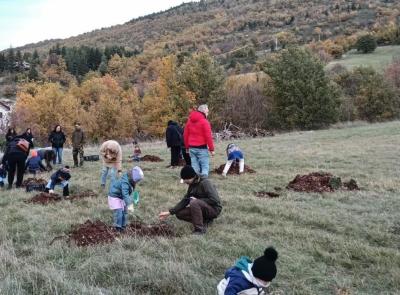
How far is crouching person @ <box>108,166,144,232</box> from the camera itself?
8305 millimetres

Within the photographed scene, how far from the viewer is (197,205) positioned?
826 centimetres

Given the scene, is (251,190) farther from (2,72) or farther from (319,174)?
(2,72)

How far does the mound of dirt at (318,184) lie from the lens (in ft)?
40.6

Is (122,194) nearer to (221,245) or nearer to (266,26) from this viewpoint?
(221,245)

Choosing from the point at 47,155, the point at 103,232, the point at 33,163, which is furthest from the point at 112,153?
the point at 47,155

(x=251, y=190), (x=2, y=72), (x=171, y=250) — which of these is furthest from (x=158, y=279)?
(x=2, y=72)

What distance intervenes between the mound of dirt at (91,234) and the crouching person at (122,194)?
0.27 meters

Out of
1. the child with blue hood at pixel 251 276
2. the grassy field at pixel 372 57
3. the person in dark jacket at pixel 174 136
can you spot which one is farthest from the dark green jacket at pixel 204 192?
the grassy field at pixel 372 57

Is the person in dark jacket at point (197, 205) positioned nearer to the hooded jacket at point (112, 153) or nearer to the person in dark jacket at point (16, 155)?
the hooded jacket at point (112, 153)

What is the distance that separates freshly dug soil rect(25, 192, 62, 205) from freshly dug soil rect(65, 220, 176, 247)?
3.04m

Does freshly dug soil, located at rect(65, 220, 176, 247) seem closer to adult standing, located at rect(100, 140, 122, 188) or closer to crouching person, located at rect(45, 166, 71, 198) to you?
adult standing, located at rect(100, 140, 122, 188)

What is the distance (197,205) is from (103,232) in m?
1.70

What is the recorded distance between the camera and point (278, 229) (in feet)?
27.3

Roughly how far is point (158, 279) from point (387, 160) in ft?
48.4
